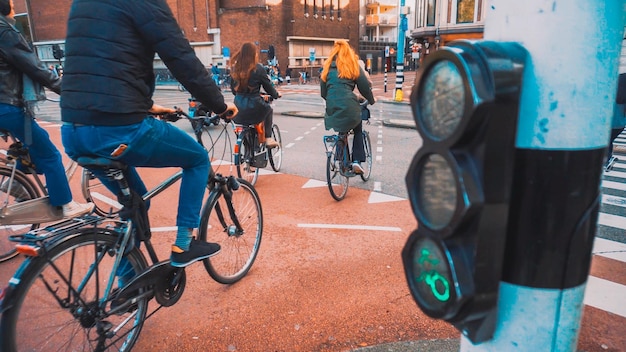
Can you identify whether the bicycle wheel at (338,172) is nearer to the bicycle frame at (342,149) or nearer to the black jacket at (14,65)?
the bicycle frame at (342,149)

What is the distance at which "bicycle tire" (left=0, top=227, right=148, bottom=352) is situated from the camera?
2.18m

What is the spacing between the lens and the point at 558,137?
97 cm

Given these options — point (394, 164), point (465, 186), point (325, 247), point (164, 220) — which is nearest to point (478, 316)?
point (465, 186)

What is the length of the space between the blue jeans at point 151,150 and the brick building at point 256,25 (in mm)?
38905

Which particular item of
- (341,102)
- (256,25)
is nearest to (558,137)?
(341,102)

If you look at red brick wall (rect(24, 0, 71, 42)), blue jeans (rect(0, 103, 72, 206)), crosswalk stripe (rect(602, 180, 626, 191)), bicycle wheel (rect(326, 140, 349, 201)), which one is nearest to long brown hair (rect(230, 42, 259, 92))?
bicycle wheel (rect(326, 140, 349, 201))

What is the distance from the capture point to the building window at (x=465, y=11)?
3844cm

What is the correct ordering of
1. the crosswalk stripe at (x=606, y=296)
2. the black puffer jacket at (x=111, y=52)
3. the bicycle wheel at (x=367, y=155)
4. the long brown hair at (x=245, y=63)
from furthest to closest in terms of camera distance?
the bicycle wheel at (x=367, y=155), the long brown hair at (x=245, y=63), the crosswalk stripe at (x=606, y=296), the black puffer jacket at (x=111, y=52)

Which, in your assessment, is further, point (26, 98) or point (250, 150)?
point (250, 150)

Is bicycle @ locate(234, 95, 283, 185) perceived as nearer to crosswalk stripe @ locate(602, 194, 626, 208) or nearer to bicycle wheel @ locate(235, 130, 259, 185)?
bicycle wheel @ locate(235, 130, 259, 185)

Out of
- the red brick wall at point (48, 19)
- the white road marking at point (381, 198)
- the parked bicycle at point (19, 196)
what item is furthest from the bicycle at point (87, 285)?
the red brick wall at point (48, 19)

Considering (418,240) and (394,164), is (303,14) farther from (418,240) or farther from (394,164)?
(418,240)

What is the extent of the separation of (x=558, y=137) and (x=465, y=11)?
139 feet

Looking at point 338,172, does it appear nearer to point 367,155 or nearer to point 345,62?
point 367,155
